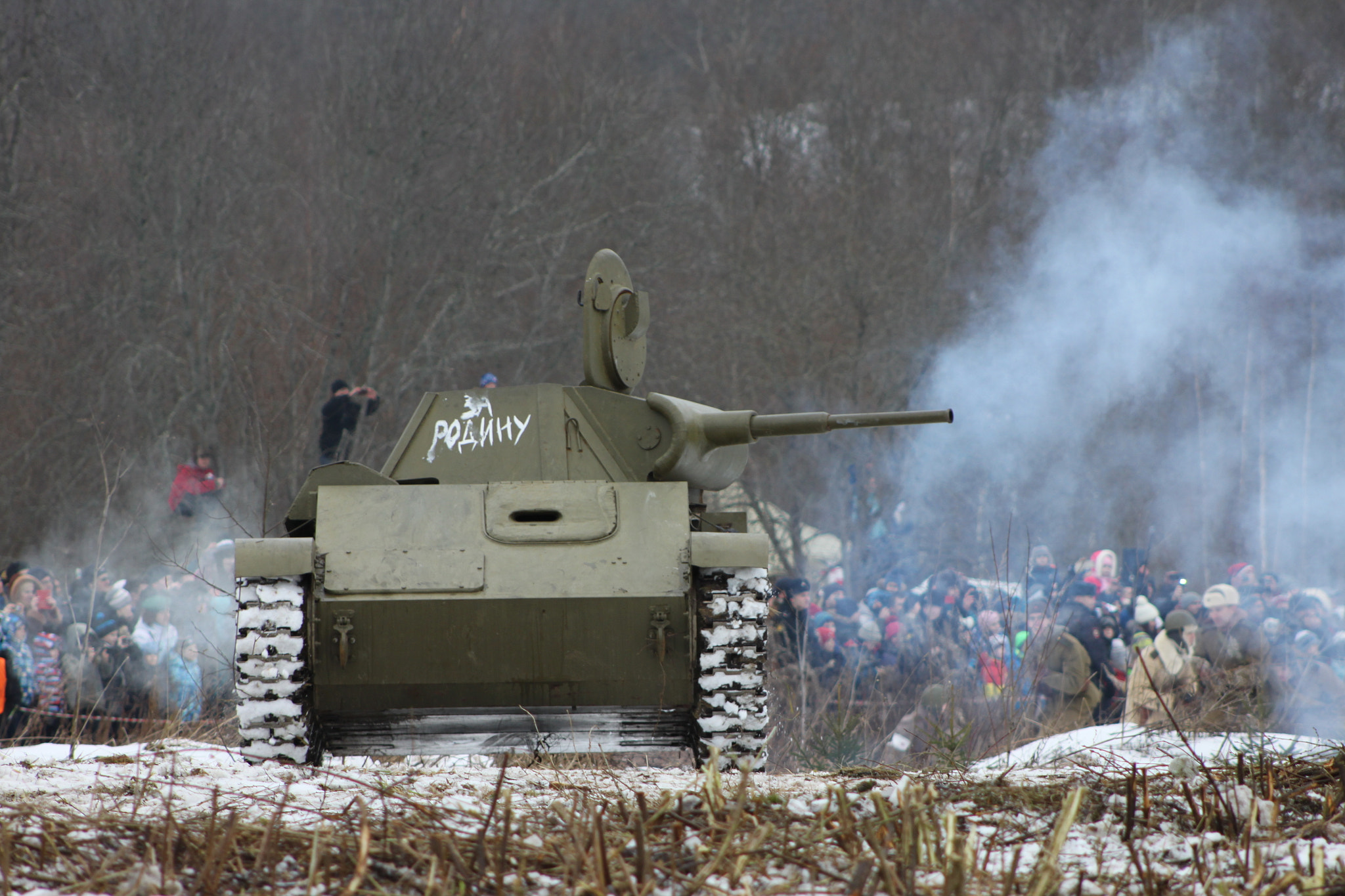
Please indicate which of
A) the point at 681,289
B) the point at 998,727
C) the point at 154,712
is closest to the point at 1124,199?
the point at 681,289

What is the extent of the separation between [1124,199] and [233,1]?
1072cm

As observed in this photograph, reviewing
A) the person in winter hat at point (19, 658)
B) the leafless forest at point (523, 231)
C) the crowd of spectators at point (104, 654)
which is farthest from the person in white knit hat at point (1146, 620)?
the person in winter hat at point (19, 658)

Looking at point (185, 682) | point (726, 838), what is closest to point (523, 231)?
point (185, 682)

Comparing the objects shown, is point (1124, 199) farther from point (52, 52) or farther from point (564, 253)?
point (52, 52)

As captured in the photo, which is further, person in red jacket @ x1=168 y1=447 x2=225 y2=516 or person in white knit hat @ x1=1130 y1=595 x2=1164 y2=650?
person in red jacket @ x1=168 y1=447 x2=225 y2=516

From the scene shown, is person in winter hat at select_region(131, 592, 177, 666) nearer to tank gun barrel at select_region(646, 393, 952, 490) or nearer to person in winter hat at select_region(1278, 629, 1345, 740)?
tank gun barrel at select_region(646, 393, 952, 490)

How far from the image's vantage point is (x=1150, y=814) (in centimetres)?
353

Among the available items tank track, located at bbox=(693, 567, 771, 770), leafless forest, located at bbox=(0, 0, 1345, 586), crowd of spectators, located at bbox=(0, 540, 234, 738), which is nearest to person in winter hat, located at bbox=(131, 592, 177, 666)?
crowd of spectators, located at bbox=(0, 540, 234, 738)

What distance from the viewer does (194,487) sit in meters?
12.4

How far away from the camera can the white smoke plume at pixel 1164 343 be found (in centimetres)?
1502

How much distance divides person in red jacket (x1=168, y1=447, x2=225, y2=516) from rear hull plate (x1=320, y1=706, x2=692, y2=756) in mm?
6534

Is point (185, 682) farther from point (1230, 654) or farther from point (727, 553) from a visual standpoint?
point (1230, 654)

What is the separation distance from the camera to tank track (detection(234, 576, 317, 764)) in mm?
5789

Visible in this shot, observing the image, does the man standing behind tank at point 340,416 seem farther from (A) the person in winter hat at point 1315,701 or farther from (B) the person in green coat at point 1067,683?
(A) the person in winter hat at point 1315,701
